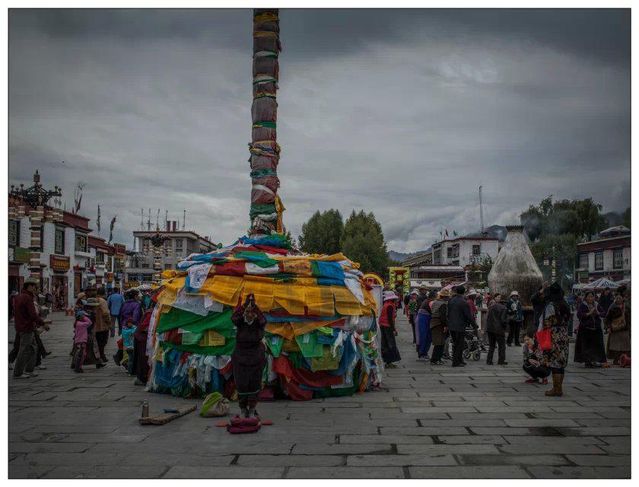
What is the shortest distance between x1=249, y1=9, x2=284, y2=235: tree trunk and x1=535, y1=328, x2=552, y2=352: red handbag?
15.5 ft

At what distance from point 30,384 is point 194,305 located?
3.22m

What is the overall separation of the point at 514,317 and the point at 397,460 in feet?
37.3

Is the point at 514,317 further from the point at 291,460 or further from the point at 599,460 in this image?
the point at 291,460

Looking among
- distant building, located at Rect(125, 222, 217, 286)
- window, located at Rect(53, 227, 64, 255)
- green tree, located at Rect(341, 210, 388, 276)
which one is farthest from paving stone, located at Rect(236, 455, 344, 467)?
distant building, located at Rect(125, 222, 217, 286)

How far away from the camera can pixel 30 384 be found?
9.51 m

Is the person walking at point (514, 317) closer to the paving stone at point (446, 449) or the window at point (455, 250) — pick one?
the paving stone at point (446, 449)

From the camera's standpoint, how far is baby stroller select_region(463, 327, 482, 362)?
42.1 ft

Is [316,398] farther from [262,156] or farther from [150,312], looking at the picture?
[262,156]

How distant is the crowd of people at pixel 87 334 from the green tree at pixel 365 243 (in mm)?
42521

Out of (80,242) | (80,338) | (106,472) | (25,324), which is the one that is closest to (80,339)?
(80,338)

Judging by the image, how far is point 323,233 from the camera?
59.2m

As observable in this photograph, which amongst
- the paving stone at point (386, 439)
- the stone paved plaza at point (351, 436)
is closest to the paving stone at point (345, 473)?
the stone paved plaza at point (351, 436)

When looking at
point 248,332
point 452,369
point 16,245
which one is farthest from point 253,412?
point 16,245

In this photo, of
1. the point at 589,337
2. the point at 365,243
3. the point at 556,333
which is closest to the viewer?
the point at 556,333
